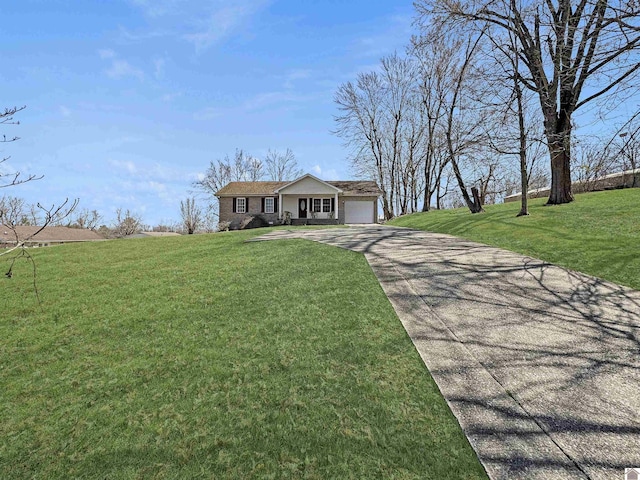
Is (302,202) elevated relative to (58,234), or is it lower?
elevated

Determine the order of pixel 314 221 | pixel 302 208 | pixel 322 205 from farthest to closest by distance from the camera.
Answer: pixel 302 208
pixel 322 205
pixel 314 221

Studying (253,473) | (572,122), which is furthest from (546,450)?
(572,122)

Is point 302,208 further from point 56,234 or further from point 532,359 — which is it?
point 532,359

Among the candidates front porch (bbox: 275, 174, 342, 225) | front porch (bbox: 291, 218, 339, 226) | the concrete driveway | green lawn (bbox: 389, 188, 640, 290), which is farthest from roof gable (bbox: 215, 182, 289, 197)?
the concrete driveway

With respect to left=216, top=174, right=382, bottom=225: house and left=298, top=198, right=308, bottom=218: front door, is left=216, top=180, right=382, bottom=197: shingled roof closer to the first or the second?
left=216, top=174, right=382, bottom=225: house

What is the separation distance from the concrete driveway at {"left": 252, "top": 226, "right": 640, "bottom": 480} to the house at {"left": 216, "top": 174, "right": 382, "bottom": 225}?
20.5 meters

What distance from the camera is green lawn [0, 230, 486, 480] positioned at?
230cm

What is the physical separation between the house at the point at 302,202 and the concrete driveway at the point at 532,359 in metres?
20.5

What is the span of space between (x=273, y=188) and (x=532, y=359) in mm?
27301

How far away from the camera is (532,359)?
11.3 ft

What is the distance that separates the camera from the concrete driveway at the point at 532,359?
2328 millimetres

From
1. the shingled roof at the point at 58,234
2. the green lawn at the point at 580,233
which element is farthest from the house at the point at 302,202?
the green lawn at the point at 580,233

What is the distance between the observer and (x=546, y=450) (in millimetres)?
2316

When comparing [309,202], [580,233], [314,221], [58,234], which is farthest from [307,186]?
[580,233]
